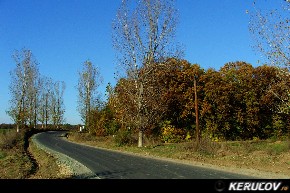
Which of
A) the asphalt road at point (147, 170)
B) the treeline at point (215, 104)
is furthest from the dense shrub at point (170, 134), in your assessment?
the asphalt road at point (147, 170)

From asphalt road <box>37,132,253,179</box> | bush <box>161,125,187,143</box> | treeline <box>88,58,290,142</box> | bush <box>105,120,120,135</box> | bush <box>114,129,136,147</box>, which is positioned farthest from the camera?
bush <box>105,120,120,135</box>

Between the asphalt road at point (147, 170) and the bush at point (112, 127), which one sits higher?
the bush at point (112, 127)

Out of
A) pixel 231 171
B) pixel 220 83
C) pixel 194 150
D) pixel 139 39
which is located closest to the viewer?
pixel 231 171

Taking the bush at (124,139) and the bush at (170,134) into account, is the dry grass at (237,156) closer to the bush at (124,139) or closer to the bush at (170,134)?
the bush at (124,139)

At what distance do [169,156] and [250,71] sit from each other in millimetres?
27632

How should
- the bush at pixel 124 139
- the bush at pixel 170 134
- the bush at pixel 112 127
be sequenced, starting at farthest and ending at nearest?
the bush at pixel 112 127, the bush at pixel 170 134, the bush at pixel 124 139

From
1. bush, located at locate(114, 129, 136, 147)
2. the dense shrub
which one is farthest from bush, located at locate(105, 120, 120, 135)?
bush, located at locate(114, 129, 136, 147)

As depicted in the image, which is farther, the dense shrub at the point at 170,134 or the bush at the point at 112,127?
the bush at the point at 112,127

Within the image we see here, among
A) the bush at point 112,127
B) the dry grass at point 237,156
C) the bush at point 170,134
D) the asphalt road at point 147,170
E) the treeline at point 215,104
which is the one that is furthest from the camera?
the bush at point 112,127

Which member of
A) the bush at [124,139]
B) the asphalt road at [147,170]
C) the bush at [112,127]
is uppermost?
the bush at [112,127]

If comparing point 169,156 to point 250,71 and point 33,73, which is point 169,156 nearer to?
point 250,71

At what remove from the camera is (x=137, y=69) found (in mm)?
37281

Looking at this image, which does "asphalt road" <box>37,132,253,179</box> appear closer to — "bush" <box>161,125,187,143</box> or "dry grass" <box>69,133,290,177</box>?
"dry grass" <box>69,133,290,177</box>
